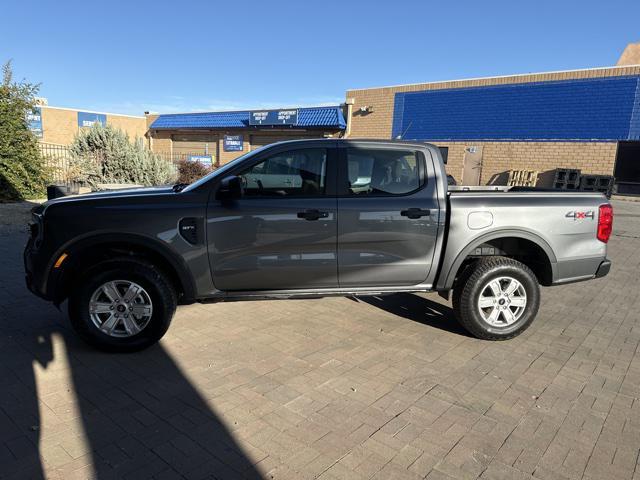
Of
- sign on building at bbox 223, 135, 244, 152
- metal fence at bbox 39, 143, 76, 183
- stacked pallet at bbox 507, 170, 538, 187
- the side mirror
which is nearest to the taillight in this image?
the side mirror

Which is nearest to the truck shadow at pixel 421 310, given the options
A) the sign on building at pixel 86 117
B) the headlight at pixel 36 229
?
the headlight at pixel 36 229

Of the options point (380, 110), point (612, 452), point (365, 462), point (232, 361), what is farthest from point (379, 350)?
point (380, 110)

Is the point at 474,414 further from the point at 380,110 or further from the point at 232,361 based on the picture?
the point at 380,110

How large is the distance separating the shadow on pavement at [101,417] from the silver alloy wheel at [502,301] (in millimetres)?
2777

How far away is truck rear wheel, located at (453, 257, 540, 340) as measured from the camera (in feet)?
14.4

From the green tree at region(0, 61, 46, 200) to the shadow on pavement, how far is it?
9.88 meters

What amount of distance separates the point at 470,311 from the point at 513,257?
0.92 meters

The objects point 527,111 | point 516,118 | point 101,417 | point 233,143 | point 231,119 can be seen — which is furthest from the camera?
point 233,143

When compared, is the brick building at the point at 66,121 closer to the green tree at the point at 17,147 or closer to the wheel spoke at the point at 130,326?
the green tree at the point at 17,147

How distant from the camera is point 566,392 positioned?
3.53 metres

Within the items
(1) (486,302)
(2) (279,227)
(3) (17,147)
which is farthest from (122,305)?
(3) (17,147)

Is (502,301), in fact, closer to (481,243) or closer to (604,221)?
(481,243)

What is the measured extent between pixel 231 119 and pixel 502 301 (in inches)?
1167

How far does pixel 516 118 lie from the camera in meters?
22.3
